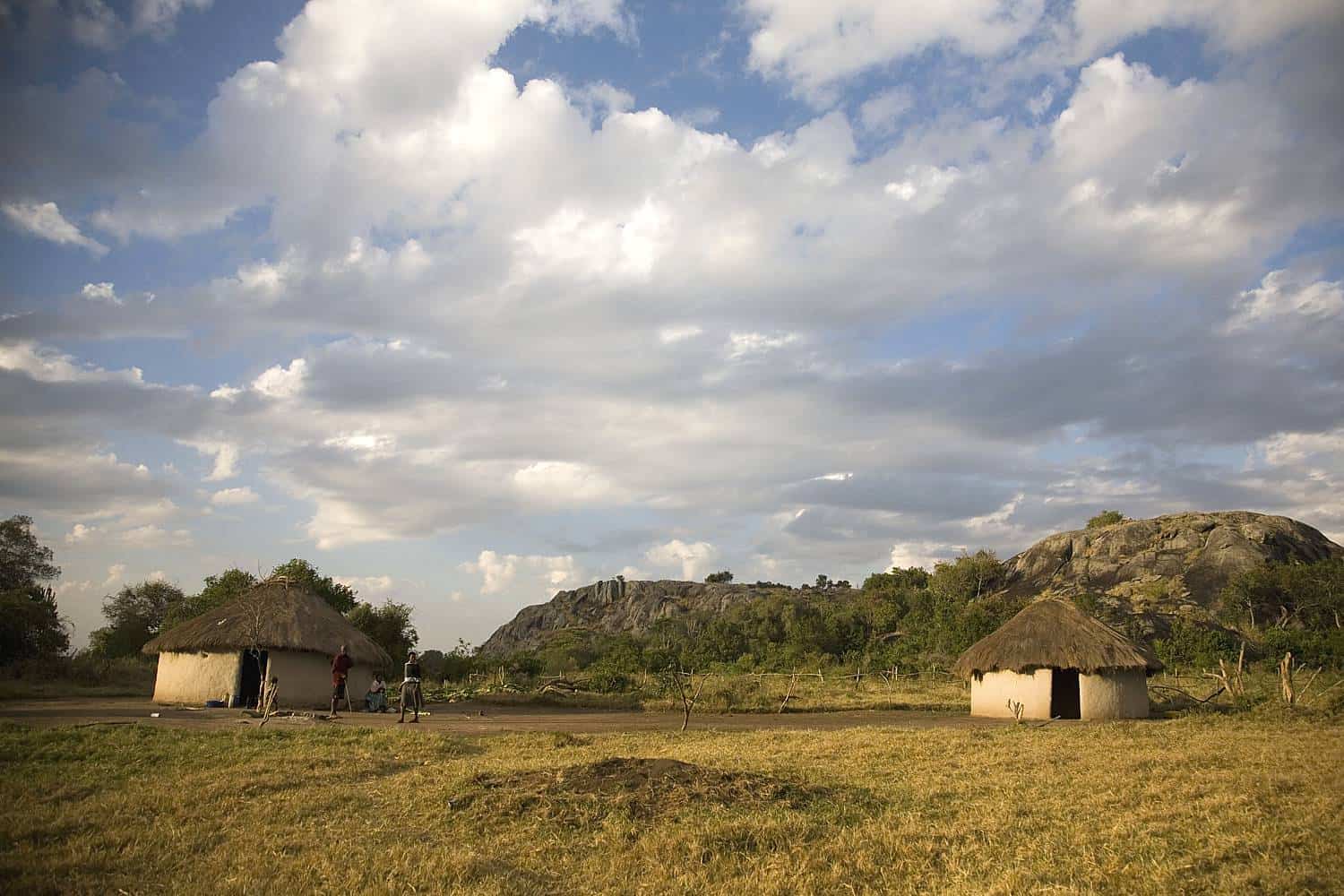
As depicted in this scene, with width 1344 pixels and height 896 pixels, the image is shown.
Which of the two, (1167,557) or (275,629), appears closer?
(275,629)

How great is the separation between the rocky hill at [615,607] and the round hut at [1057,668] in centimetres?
5919

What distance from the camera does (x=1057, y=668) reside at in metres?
22.1

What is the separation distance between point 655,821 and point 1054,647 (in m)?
17.7

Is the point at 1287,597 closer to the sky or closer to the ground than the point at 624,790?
closer to the sky

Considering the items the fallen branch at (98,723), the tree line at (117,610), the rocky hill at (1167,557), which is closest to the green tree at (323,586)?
the tree line at (117,610)

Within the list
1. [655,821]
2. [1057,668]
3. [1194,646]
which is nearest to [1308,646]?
[1194,646]

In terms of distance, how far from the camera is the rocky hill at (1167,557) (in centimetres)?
5306

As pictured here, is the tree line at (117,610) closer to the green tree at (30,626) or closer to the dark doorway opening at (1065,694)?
the green tree at (30,626)

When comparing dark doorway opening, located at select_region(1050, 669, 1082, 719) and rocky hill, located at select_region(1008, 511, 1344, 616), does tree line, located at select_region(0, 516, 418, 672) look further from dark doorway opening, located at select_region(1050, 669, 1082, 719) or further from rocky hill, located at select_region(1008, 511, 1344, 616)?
rocky hill, located at select_region(1008, 511, 1344, 616)

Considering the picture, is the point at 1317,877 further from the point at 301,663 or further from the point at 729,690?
the point at 301,663

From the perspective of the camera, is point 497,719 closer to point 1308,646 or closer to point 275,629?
point 275,629

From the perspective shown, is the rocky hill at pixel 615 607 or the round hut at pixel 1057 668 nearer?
the round hut at pixel 1057 668

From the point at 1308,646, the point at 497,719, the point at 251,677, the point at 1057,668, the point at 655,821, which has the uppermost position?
the point at 1308,646

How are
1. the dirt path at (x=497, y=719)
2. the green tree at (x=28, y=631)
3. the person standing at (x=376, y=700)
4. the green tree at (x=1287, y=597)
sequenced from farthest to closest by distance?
the green tree at (x=1287, y=597) → the green tree at (x=28, y=631) → the person standing at (x=376, y=700) → the dirt path at (x=497, y=719)
